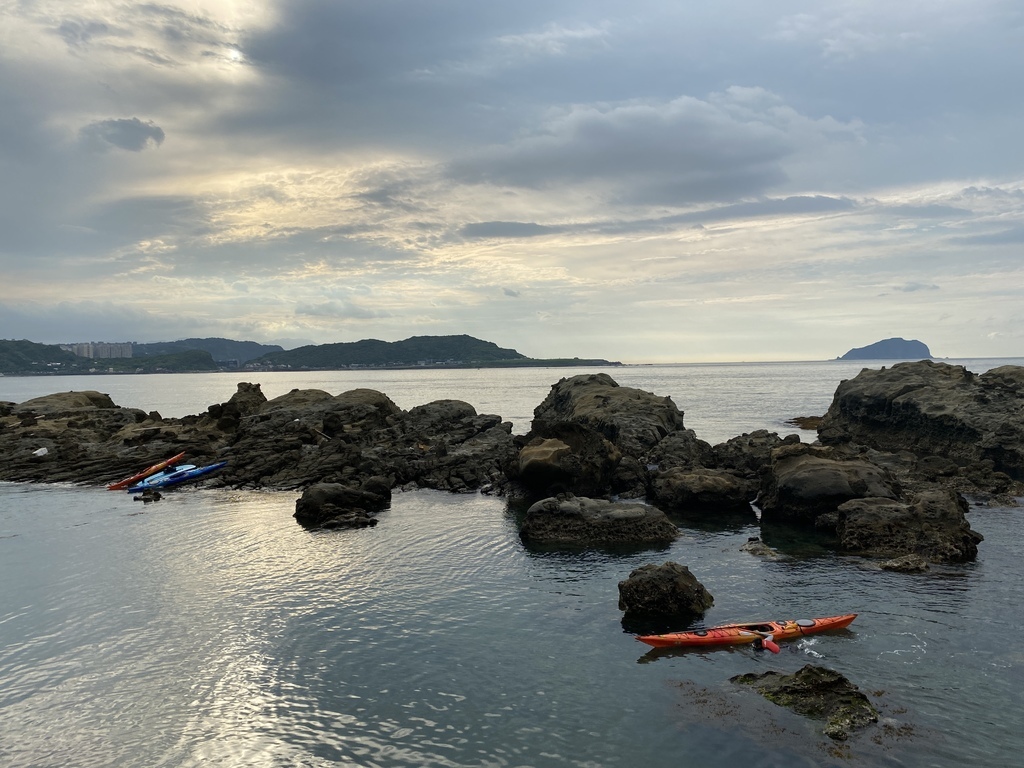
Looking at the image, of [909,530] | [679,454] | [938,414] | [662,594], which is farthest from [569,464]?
[938,414]

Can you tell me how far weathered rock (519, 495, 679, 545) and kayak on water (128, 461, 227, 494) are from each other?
33.6m

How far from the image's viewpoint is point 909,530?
33844mm

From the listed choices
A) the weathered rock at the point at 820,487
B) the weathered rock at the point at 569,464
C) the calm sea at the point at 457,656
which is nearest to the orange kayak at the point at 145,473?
the calm sea at the point at 457,656

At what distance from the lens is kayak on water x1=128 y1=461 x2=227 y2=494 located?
56719 millimetres

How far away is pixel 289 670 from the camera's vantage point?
22203 millimetres

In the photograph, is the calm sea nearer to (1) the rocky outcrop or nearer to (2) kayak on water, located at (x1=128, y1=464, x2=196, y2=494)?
(2) kayak on water, located at (x1=128, y1=464, x2=196, y2=494)

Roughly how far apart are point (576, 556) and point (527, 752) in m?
17.7

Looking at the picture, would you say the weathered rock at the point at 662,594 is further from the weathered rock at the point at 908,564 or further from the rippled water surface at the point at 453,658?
the weathered rock at the point at 908,564

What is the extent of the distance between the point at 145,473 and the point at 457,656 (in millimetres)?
46955

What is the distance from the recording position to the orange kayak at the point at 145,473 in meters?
57.5

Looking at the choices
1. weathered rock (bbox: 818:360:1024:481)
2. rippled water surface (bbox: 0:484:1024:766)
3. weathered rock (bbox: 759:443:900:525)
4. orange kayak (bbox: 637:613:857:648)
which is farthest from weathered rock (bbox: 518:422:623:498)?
weathered rock (bbox: 818:360:1024:481)

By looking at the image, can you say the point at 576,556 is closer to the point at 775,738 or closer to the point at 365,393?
the point at 775,738

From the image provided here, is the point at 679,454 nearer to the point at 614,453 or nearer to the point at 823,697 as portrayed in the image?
the point at 614,453

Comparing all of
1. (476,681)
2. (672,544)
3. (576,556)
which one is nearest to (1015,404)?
(672,544)
